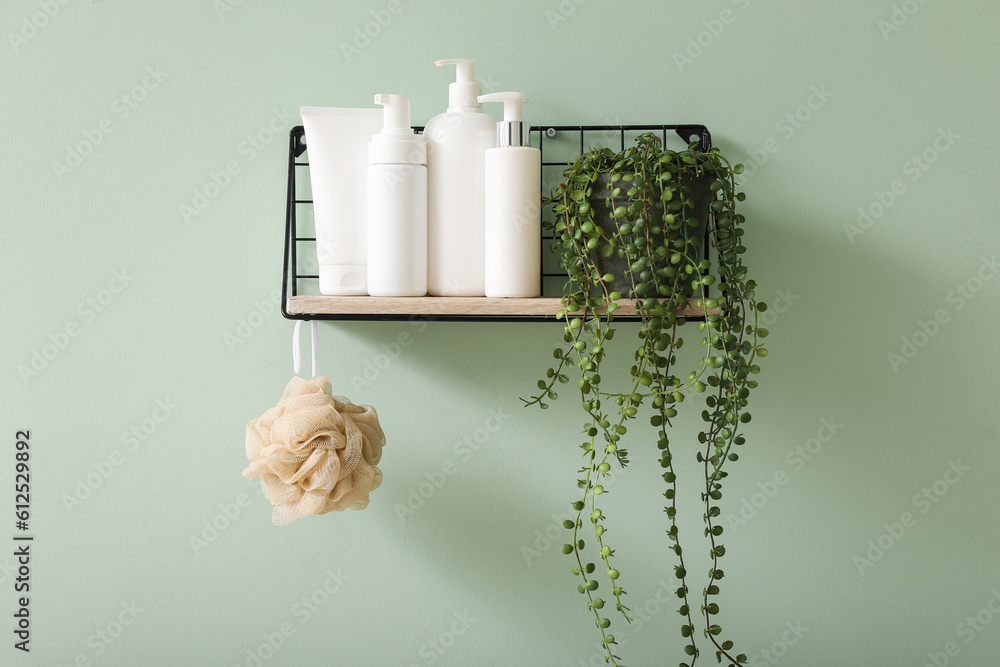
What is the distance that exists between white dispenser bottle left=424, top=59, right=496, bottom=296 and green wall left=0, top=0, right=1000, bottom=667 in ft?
0.40

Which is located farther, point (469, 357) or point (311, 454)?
point (469, 357)

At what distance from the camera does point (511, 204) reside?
2.33ft

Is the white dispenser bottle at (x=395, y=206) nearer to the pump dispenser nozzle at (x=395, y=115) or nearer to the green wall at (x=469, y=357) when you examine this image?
the pump dispenser nozzle at (x=395, y=115)

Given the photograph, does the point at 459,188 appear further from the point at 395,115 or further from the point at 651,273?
the point at 651,273

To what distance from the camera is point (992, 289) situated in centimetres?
84

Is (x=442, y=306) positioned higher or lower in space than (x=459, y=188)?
lower

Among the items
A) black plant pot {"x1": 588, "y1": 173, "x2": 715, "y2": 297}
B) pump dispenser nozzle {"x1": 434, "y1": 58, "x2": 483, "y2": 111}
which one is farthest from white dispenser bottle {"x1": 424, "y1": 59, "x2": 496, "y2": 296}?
black plant pot {"x1": 588, "y1": 173, "x2": 715, "y2": 297}

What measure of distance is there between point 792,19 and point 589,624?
764mm

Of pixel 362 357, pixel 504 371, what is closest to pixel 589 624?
pixel 504 371

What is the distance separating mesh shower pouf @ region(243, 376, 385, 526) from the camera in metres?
0.72

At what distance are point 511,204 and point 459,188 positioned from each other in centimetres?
6

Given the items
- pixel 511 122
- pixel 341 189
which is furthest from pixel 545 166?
pixel 341 189

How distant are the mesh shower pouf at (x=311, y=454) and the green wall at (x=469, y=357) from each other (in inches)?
4.1

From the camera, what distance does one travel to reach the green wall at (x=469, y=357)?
32.8 inches
